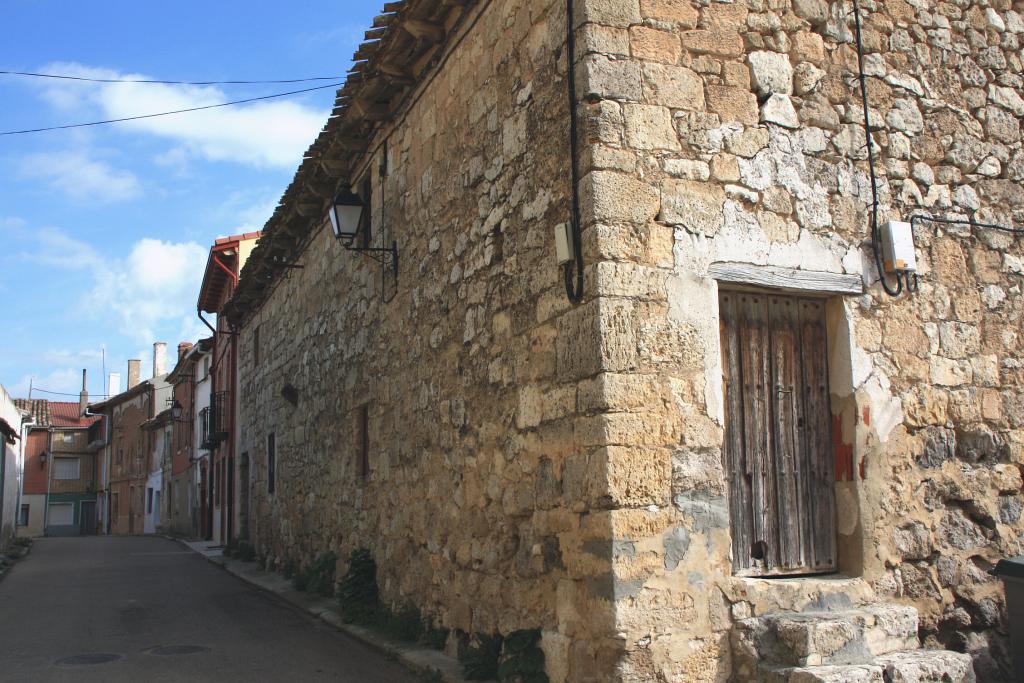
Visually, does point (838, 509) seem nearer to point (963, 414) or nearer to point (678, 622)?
point (963, 414)

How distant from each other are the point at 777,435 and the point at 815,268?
0.94 meters

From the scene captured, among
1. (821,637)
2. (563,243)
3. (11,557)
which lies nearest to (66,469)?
Answer: (11,557)

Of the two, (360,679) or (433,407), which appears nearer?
(360,679)

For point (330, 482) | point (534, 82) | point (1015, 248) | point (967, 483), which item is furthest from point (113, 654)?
point (1015, 248)

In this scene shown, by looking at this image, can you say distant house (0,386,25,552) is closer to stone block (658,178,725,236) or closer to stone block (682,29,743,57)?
stone block (658,178,725,236)

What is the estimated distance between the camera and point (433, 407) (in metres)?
6.61

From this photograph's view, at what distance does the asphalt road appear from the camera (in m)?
6.23

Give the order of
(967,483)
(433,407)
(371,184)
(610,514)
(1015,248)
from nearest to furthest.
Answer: (610,514) → (967,483) → (1015,248) → (433,407) → (371,184)

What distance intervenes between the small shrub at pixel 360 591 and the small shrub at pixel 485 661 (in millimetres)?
2352

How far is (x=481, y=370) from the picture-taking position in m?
5.77

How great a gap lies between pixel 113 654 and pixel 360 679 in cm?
237

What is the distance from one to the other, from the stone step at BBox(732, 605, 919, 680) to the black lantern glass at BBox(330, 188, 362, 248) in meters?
5.19

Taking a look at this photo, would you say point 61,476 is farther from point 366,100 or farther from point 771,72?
point 771,72

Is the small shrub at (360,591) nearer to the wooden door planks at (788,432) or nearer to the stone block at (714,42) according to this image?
the wooden door planks at (788,432)
